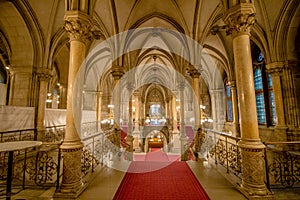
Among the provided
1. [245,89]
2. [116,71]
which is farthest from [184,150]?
[245,89]

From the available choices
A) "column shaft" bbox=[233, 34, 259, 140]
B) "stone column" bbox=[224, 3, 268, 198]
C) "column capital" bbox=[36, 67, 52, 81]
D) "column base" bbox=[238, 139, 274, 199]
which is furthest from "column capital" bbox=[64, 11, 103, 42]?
"column capital" bbox=[36, 67, 52, 81]

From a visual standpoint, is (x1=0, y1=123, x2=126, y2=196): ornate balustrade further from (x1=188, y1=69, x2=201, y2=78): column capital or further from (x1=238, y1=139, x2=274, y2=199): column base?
(x1=188, y1=69, x2=201, y2=78): column capital

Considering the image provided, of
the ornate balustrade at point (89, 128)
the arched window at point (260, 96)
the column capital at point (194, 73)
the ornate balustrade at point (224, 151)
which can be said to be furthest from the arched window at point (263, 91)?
the ornate balustrade at point (89, 128)

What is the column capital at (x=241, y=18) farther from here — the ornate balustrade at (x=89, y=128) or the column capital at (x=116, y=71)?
the ornate balustrade at (x=89, y=128)

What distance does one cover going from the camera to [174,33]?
9727 mm

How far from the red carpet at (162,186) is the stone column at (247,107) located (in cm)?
96

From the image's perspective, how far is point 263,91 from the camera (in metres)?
9.79

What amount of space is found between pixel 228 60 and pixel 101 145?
30.4 ft

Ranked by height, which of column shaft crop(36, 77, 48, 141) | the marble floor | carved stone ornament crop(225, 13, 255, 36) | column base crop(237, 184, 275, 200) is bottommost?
the marble floor

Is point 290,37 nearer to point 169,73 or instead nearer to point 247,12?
point 247,12

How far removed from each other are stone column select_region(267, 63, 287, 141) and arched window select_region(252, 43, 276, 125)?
2.05 meters

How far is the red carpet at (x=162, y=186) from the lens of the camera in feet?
10.9

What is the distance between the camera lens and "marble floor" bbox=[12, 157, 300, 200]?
322 cm

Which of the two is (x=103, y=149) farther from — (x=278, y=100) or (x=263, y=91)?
(x=263, y=91)
